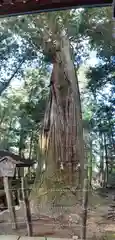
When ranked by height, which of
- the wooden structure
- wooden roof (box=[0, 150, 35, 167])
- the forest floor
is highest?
wooden roof (box=[0, 150, 35, 167])

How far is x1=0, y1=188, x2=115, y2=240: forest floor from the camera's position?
4242 millimetres

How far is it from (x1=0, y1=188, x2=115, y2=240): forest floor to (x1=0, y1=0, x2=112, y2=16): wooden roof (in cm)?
281

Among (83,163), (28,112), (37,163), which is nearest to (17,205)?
(37,163)

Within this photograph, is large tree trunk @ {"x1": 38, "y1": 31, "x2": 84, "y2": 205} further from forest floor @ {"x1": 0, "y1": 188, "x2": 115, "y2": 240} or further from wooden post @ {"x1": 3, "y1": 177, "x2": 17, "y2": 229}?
wooden post @ {"x1": 3, "y1": 177, "x2": 17, "y2": 229}

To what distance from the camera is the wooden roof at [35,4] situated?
2557 mm

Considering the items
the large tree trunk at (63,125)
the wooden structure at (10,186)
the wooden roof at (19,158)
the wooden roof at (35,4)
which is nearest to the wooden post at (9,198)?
the wooden structure at (10,186)

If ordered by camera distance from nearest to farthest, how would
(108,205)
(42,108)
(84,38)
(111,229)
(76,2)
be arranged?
(76,2), (111,229), (108,205), (42,108), (84,38)

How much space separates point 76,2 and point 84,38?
3738mm

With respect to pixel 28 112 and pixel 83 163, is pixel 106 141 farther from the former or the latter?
pixel 28 112

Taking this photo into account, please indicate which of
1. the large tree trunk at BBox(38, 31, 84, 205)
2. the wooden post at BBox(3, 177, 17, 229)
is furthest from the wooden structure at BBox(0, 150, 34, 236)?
the large tree trunk at BBox(38, 31, 84, 205)

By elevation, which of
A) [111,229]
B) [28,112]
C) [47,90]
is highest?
[47,90]

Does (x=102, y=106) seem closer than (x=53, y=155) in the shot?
No

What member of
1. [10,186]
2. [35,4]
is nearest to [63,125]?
[10,186]

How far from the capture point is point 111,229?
14.8 ft
